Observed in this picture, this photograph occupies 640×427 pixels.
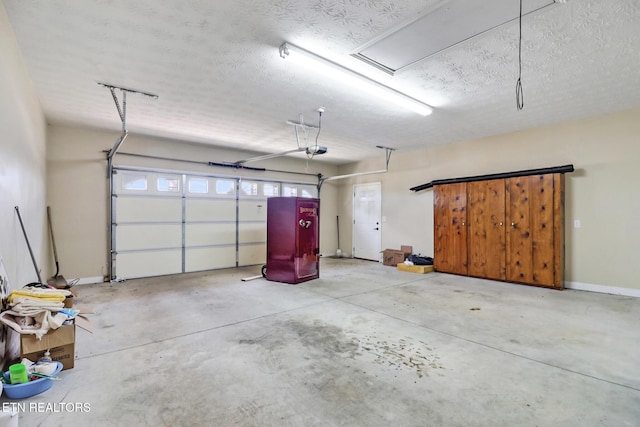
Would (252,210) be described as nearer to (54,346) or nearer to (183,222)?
(183,222)

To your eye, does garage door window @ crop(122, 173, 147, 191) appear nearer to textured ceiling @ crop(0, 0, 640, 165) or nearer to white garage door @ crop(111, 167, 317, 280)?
white garage door @ crop(111, 167, 317, 280)

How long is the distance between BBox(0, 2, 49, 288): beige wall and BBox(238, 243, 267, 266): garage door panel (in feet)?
12.4

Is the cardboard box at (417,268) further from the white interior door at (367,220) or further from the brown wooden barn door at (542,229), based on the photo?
the brown wooden barn door at (542,229)

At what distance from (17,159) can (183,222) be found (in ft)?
11.6

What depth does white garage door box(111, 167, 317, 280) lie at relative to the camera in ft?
18.9

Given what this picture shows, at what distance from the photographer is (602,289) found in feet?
15.5

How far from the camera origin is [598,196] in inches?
189

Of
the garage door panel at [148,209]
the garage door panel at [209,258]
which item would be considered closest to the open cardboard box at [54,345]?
the garage door panel at [148,209]

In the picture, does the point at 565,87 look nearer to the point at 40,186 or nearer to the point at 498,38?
the point at 498,38

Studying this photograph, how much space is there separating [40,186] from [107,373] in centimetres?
357

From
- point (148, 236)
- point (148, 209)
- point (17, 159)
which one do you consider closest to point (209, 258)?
point (148, 236)

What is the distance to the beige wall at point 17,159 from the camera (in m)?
2.45

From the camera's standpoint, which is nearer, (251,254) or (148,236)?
(148,236)

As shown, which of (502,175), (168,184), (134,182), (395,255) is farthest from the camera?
(395,255)
